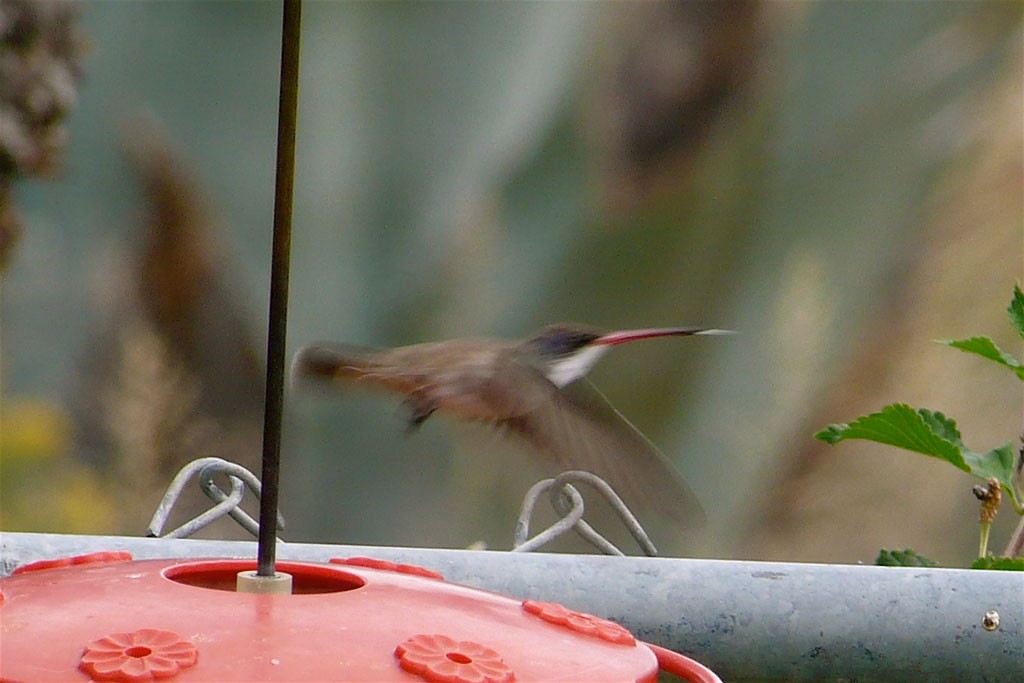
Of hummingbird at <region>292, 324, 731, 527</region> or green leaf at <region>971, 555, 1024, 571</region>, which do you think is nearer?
green leaf at <region>971, 555, 1024, 571</region>

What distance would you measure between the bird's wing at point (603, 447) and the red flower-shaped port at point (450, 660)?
122 centimetres

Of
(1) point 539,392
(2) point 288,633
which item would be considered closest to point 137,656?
(2) point 288,633

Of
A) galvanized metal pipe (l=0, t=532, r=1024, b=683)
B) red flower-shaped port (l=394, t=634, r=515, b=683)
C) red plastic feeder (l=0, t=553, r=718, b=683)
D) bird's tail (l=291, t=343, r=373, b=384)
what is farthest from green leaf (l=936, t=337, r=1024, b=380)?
bird's tail (l=291, t=343, r=373, b=384)

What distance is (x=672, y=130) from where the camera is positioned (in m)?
3.01

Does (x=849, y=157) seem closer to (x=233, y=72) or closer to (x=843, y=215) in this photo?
(x=843, y=215)

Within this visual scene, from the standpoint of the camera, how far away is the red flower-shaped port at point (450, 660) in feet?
1.67

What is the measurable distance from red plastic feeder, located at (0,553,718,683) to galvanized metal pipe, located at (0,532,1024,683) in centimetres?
24

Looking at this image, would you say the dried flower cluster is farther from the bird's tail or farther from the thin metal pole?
the thin metal pole

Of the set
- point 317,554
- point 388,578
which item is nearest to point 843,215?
point 317,554

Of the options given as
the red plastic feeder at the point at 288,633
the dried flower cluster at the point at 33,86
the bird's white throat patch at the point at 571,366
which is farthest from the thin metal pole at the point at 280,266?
the dried flower cluster at the point at 33,86

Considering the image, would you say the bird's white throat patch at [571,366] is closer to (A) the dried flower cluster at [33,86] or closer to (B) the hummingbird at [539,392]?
(B) the hummingbird at [539,392]

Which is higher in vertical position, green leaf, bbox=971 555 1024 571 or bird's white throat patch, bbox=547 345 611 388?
bird's white throat patch, bbox=547 345 611 388

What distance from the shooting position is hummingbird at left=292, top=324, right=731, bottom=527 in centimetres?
182

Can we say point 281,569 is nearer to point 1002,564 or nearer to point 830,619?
point 830,619
